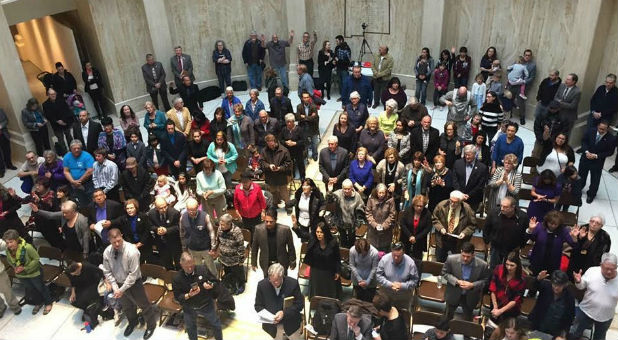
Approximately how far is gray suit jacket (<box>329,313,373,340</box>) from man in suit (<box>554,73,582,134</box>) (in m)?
6.96

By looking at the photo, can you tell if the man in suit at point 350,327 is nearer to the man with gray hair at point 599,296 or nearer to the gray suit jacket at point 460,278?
the gray suit jacket at point 460,278

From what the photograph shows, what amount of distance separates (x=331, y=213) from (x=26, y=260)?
14.8ft

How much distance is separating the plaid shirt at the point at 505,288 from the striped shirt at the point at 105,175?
21.4 feet

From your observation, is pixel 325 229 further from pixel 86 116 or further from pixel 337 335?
pixel 86 116

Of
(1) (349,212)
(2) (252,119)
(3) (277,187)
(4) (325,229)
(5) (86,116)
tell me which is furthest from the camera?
(2) (252,119)

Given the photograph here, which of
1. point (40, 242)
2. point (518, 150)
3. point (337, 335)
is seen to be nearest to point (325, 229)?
point (337, 335)

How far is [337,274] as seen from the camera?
7.07m

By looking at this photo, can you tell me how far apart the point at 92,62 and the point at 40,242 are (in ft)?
21.5

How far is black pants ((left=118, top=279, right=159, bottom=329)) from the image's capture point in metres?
7.17

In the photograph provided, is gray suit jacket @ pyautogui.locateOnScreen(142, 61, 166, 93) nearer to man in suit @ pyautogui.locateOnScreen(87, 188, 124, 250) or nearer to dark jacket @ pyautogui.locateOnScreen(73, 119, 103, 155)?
dark jacket @ pyautogui.locateOnScreen(73, 119, 103, 155)

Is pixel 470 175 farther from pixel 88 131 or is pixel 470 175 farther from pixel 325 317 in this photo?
pixel 88 131

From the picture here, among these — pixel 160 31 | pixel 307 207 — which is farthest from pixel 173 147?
pixel 160 31

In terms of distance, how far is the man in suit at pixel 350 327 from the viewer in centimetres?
586

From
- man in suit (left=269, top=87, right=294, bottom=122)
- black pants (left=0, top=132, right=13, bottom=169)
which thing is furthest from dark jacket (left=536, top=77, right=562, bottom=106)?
black pants (left=0, top=132, right=13, bottom=169)
